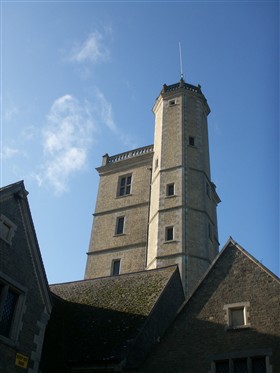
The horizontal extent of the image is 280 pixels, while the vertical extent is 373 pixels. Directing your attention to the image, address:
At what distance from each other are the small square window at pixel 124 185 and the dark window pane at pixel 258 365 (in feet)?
81.0

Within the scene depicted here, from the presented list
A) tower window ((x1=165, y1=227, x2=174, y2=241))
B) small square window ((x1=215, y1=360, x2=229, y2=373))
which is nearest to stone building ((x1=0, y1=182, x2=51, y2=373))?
small square window ((x1=215, y1=360, x2=229, y2=373))

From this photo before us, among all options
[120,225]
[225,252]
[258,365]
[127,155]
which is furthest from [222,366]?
[127,155]

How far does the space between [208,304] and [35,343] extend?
548 centimetres

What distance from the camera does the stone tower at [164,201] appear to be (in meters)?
30.1

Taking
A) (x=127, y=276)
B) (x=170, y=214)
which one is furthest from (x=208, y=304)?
(x=170, y=214)

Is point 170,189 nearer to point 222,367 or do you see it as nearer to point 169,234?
point 169,234

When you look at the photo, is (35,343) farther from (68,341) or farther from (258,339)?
(258,339)

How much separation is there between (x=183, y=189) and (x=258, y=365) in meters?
20.0

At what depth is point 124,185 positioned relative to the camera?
3800 centimetres

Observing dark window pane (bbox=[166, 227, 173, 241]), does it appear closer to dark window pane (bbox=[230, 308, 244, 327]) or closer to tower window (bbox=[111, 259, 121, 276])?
tower window (bbox=[111, 259, 121, 276])

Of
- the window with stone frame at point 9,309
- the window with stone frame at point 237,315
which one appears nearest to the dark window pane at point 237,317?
Answer: the window with stone frame at point 237,315

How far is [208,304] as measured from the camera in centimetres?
1498

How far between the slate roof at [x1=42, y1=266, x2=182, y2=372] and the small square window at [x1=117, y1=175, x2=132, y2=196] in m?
16.2

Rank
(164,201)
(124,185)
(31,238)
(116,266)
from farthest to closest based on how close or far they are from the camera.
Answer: (124,185) < (116,266) < (164,201) < (31,238)
